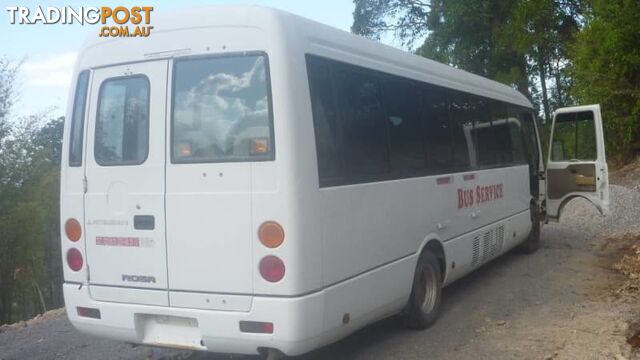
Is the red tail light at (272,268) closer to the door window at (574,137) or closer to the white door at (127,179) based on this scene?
the white door at (127,179)

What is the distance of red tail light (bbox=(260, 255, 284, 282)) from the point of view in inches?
177

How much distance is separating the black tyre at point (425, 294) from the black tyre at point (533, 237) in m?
4.60

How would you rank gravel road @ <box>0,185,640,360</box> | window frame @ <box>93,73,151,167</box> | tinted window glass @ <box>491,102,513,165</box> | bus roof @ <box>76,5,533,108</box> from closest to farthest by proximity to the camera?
1. bus roof @ <box>76,5,533,108</box>
2. window frame @ <box>93,73,151,167</box>
3. gravel road @ <box>0,185,640,360</box>
4. tinted window glass @ <box>491,102,513,165</box>

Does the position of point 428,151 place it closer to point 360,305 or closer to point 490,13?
point 360,305

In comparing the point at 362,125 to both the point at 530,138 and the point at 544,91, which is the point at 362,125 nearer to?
the point at 530,138

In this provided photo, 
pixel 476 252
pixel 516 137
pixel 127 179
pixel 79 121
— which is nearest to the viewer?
pixel 127 179

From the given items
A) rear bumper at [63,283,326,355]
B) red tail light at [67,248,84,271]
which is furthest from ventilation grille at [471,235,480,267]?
red tail light at [67,248,84,271]

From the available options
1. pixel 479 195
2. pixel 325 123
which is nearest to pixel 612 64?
pixel 479 195

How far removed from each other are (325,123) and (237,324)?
1669 mm

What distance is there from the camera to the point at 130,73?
5.07 meters

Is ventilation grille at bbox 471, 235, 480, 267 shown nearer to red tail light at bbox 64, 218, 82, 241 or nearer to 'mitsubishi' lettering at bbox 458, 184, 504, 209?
'mitsubishi' lettering at bbox 458, 184, 504, 209

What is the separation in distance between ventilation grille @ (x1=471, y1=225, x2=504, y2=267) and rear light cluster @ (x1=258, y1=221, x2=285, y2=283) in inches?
163

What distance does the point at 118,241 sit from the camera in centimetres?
501

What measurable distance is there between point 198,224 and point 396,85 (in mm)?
2563
